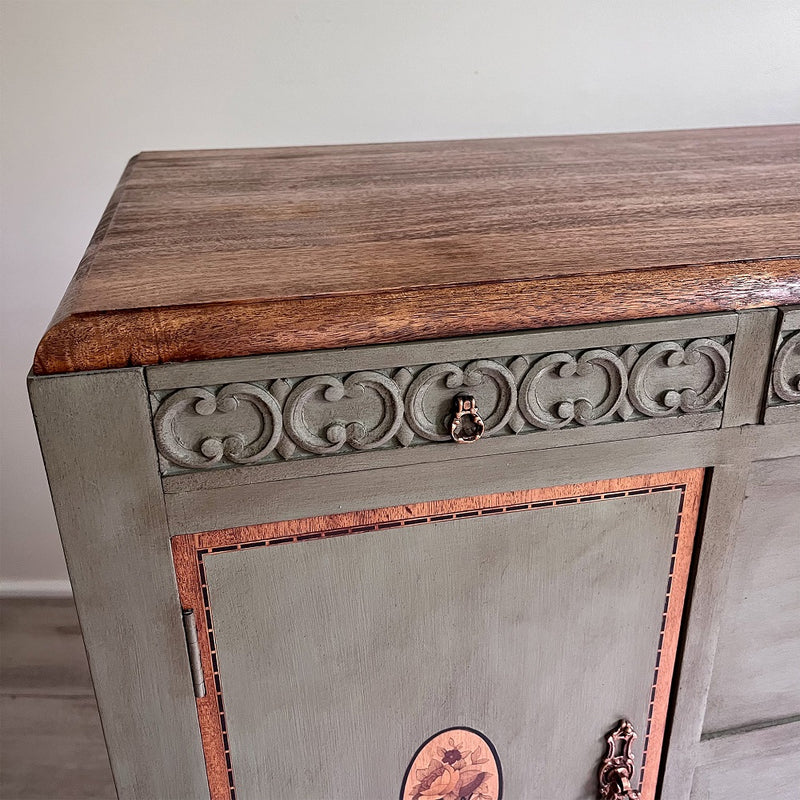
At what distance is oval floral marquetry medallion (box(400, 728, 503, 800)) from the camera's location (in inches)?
25.6

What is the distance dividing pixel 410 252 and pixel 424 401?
0.10 metres

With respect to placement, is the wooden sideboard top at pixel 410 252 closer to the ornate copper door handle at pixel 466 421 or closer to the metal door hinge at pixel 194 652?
the ornate copper door handle at pixel 466 421

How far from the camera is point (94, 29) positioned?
965 millimetres

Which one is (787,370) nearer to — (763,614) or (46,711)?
(763,614)

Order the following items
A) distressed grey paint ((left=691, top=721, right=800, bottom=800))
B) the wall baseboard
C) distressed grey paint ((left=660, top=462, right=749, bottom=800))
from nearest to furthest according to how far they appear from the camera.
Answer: distressed grey paint ((left=660, top=462, right=749, bottom=800)), distressed grey paint ((left=691, top=721, right=800, bottom=800)), the wall baseboard

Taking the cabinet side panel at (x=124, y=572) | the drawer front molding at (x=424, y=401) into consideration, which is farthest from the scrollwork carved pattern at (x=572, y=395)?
the cabinet side panel at (x=124, y=572)

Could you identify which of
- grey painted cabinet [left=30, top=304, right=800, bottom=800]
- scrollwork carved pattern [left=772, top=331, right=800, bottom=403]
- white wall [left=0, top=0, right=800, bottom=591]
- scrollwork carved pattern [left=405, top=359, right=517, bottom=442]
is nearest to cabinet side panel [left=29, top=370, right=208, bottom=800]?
grey painted cabinet [left=30, top=304, right=800, bottom=800]

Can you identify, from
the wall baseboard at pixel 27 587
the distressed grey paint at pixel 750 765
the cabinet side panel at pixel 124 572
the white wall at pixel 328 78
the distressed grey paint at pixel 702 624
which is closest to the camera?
the cabinet side panel at pixel 124 572

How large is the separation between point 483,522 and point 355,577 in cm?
10

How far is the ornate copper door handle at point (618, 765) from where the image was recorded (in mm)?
677

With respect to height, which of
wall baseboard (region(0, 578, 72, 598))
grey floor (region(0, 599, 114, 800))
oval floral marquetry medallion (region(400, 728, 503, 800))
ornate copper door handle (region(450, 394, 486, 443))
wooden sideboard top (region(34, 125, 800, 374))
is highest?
wooden sideboard top (region(34, 125, 800, 374))

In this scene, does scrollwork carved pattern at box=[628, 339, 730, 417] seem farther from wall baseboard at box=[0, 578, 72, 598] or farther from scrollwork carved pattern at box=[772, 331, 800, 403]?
wall baseboard at box=[0, 578, 72, 598]

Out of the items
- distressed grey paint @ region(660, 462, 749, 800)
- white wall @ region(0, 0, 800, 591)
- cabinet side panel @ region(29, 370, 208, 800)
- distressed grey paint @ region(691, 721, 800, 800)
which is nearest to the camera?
cabinet side panel @ region(29, 370, 208, 800)

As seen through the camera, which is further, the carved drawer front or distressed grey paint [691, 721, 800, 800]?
distressed grey paint [691, 721, 800, 800]
